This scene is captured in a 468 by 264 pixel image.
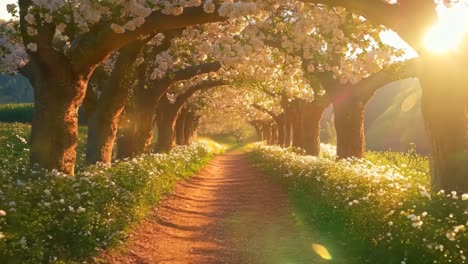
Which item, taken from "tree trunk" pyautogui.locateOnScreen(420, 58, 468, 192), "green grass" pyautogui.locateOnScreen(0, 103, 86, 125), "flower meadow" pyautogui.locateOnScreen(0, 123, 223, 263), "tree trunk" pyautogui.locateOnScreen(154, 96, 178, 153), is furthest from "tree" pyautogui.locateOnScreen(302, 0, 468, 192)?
"green grass" pyautogui.locateOnScreen(0, 103, 86, 125)

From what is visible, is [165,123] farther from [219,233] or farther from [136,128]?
[219,233]

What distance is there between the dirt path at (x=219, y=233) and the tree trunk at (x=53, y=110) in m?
3.13

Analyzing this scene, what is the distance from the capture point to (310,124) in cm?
3028

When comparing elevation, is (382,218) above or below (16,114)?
below

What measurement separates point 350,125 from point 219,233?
988 cm

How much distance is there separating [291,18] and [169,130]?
63.6 feet

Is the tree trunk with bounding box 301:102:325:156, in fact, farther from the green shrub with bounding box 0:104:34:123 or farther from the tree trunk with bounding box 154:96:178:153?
the green shrub with bounding box 0:104:34:123

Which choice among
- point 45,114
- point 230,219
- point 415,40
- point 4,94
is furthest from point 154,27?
point 4,94

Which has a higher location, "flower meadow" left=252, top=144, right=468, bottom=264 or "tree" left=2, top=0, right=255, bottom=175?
"tree" left=2, top=0, right=255, bottom=175

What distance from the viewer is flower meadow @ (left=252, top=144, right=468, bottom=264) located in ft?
23.6

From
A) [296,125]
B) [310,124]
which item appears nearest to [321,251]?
[310,124]

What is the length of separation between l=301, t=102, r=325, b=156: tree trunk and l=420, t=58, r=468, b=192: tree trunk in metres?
20.0

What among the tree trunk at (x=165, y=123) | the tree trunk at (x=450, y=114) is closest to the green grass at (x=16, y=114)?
the tree trunk at (x=165, y=123)

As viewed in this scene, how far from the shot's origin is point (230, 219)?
15641mm
